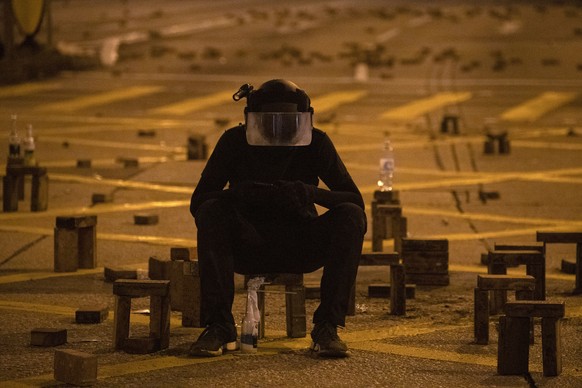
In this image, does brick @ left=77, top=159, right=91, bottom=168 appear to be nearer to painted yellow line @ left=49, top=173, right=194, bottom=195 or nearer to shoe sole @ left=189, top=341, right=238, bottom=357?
painted yellow line @ left=49, top=173, right=194, bottom=195

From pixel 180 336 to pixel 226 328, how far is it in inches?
22.7

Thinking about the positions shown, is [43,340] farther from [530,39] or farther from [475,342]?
[530,39]

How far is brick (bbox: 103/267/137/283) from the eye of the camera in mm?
9691

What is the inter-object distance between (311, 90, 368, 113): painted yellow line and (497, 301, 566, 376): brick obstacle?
14140mm

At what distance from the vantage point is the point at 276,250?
26.3 feet

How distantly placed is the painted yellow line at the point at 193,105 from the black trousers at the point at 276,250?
1353cm

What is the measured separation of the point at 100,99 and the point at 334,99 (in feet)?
11.0

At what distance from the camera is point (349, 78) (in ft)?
85.4

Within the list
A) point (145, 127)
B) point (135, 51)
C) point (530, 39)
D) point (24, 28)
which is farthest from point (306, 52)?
point (24, 28)

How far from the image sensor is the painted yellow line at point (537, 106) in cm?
2113

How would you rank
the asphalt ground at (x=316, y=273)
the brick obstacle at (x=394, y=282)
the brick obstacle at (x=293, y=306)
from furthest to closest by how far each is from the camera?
the brick obstacle at (x=394, y=282)
the brick obstacle at (x=293, y=306)
the asphalt ground at (x=316, y=273)

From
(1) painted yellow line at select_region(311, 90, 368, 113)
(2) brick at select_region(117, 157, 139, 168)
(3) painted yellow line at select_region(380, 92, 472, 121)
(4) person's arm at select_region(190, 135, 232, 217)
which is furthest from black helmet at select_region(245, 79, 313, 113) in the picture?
(1) painted yellow line at select_region(311, 90, 368, 113)

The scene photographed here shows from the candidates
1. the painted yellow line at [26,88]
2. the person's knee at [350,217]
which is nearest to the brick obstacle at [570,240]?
the person's knee at [350,217]

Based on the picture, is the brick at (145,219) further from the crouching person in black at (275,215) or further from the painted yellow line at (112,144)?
the painted yellow line at (112,144)
